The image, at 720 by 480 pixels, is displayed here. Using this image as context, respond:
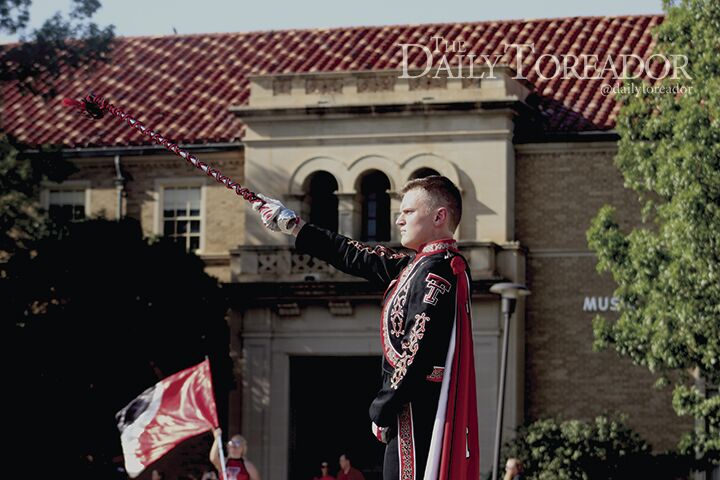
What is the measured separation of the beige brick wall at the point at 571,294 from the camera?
33.0 m

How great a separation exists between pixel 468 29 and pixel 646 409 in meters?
10.8

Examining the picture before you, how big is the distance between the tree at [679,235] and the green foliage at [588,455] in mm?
1269

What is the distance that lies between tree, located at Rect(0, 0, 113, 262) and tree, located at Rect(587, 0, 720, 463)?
9.59 metres

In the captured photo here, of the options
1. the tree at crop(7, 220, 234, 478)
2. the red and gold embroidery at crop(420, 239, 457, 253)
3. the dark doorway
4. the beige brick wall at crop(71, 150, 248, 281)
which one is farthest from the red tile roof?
the red and gold embroidery at crop(420, 239, 457, 253)

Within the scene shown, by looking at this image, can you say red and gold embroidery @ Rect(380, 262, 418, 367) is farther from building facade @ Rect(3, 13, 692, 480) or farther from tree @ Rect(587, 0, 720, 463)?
building facade @ Rect(3, 13, 692, 480)

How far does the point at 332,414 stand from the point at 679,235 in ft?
41.6

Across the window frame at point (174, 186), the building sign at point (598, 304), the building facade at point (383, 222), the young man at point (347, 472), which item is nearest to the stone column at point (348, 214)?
the building facade at point (383, 222)

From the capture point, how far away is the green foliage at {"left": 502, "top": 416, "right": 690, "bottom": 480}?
28.4 metres

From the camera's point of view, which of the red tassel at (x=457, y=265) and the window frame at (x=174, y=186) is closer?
the red tassel at (x=457, y=265)

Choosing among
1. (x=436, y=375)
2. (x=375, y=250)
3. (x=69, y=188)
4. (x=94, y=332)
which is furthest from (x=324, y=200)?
(x=436, y=375)

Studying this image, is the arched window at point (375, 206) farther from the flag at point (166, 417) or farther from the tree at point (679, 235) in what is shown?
the flag at point (166, 417)

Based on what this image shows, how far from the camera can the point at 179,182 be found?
121 feet

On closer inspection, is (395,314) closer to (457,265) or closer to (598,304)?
(457,265)

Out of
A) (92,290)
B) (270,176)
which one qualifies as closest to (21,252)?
(92,290)
